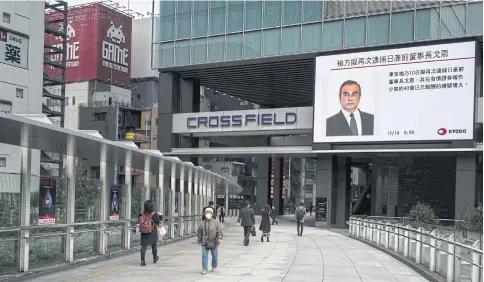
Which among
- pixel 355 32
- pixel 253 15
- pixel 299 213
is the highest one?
pixel 253 15

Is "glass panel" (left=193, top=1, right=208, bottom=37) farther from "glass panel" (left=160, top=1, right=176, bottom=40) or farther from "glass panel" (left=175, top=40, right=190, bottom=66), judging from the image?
"glass panel" (left=160, top=1, right=176, bottom=40)

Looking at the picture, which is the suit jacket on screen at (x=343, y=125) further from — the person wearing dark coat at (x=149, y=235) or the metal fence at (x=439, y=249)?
the person wearing dark coat at (x=149, y=235)

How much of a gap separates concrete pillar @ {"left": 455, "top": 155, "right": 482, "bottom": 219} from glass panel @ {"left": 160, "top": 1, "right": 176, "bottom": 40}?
77.5ft

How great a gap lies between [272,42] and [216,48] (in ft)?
15.3

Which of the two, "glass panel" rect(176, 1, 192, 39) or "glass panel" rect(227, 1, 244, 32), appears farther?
"glass panel" rect(176, 1, 192, 39)

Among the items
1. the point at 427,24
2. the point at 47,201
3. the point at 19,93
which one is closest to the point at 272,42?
the point at 427,24

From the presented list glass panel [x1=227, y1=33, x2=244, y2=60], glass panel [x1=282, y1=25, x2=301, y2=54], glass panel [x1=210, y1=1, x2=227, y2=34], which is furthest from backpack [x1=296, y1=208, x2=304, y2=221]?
glass panel [x1=210, y1=1, x2=227, y2=34]

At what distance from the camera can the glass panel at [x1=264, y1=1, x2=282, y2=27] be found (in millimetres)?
42156

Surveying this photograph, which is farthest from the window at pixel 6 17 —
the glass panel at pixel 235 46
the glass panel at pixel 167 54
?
the glass panel at pixel 235 46

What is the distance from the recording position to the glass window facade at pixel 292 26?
3666cm

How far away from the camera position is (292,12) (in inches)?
1639

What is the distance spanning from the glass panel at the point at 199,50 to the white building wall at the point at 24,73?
15.6 meters

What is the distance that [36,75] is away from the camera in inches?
2099

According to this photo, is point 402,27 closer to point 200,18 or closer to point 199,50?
point 199,50
